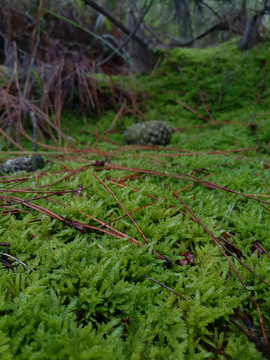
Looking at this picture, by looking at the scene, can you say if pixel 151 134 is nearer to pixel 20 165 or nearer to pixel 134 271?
pixel 20 165

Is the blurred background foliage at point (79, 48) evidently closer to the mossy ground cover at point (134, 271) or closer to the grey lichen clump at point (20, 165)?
the grey lichen clump at point (20, 165)

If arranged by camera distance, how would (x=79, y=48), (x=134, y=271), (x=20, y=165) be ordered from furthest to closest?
(x=79, y=48), (x=20, y=165), (x=134, y=271)

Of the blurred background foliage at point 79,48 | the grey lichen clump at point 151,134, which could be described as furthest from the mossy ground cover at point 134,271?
the blurred background foliage at point 79,48

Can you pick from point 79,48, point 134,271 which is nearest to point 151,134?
point 134,271

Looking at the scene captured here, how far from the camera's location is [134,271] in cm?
106

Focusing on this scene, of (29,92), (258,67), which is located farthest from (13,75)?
(258,67)

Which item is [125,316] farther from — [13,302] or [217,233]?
[217,233]

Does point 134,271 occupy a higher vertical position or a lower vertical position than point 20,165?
lower

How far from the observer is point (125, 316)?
0.92m

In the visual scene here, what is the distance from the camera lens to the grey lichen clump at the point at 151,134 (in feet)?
10.8

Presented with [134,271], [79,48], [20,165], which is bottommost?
[134,271]

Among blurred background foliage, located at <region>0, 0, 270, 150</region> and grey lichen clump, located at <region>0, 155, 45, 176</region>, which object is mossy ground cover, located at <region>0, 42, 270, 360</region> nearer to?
grey lichen clump, located at <region>0, 155, 45, 176</region>

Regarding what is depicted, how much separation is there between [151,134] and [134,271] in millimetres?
2541

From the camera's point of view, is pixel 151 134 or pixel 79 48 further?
pixel 79 48
